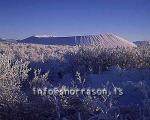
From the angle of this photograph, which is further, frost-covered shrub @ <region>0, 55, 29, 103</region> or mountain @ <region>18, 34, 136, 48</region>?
mountain @ <region>18, 34, 136, 48</region>

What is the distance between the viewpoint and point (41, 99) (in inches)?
243

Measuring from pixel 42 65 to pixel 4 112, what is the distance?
4.92m

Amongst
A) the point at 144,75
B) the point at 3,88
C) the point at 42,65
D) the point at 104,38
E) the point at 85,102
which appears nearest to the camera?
the point at 85,102

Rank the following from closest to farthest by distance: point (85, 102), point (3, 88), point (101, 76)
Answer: point (85, 102), point (3, 88), point (101, 76)

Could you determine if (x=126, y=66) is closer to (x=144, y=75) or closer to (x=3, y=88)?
(x=144, y=75)

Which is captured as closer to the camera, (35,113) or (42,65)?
(35,113)

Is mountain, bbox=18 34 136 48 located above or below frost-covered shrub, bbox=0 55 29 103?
above

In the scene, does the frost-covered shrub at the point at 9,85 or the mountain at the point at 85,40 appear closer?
the frost-covered shrub at the point at 9,85

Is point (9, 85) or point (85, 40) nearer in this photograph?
point (9, 85)

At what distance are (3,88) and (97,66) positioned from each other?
3963mm

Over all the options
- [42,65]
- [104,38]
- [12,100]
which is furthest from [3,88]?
[104,38]

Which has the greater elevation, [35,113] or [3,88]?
[3,88]

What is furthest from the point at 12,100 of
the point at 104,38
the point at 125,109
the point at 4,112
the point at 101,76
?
the point at 104,38

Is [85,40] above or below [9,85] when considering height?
above
